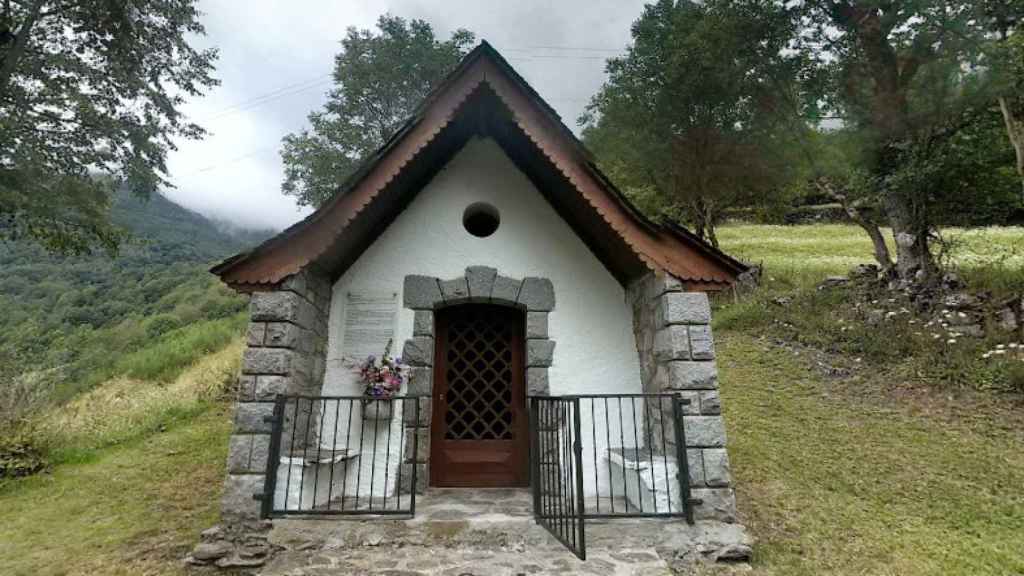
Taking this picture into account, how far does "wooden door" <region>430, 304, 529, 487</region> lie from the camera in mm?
4887

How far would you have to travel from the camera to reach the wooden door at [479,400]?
4.89 metres

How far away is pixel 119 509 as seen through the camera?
476cm

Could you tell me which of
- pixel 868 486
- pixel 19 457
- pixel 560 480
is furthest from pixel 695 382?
pixel 19 457

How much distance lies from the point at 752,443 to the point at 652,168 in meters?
9.70

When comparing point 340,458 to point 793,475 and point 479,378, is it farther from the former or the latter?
point 793,475

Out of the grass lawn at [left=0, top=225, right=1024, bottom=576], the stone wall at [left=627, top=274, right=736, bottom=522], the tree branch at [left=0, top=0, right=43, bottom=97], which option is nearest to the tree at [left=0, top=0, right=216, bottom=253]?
the tree branch at [left=0, top=0, right=43, bottom=97]

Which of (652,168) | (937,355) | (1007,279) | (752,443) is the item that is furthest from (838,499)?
(652,168)

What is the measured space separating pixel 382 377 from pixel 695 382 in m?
2.75

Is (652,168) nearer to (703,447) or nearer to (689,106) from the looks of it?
(689,106)

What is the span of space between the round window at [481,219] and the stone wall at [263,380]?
1773 millimetres

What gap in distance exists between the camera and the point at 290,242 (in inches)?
165

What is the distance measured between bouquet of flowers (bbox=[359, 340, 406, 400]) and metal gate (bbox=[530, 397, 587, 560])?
1289 millimetres

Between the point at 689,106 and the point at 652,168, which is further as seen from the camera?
the point at 652,168

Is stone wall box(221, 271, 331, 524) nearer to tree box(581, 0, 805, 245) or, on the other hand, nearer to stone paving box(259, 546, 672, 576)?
stone paving box(259, 546, 672, 576)
